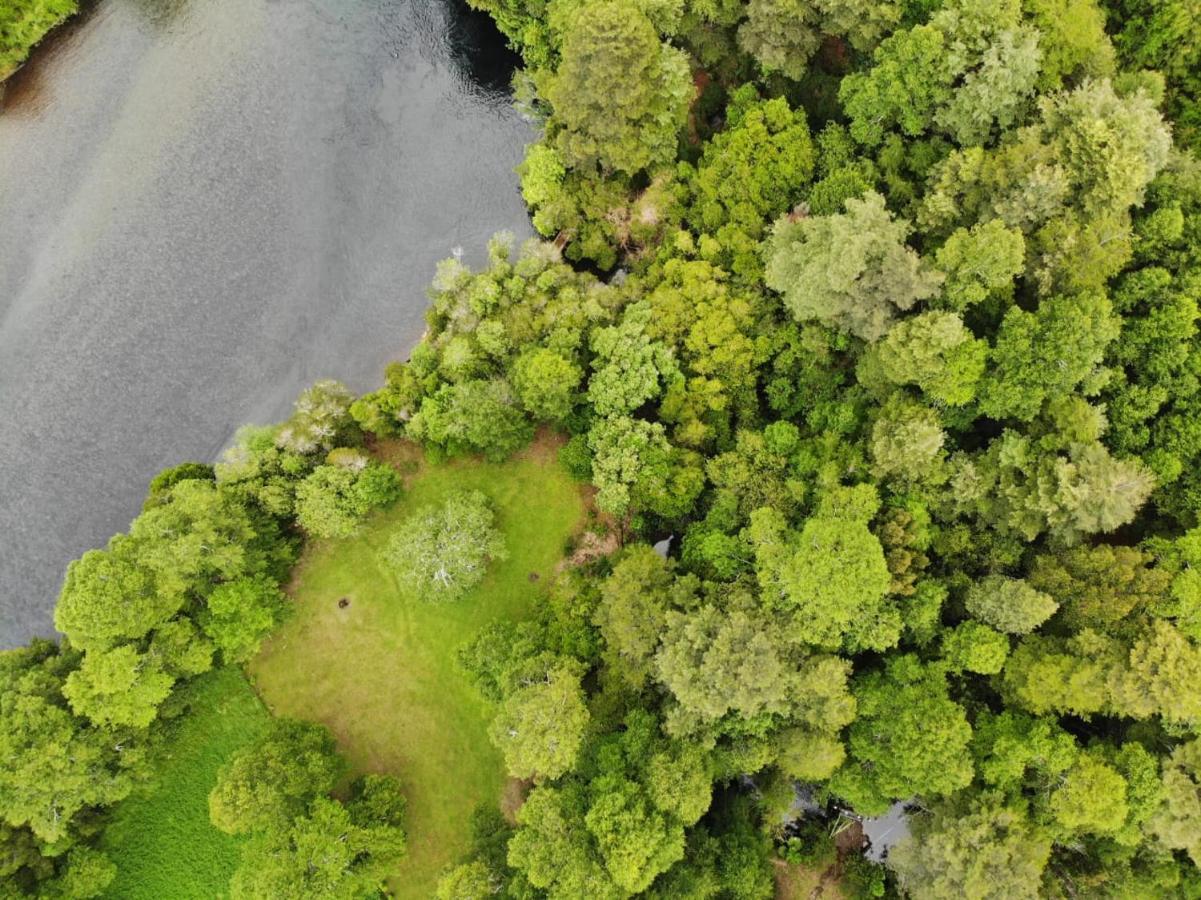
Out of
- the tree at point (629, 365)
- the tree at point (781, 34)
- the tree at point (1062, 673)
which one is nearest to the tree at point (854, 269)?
the tree at point (629, 365)

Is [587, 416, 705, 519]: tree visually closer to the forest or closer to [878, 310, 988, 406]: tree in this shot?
the forest

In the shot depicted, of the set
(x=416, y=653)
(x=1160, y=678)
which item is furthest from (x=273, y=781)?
(x=1160, y=678)

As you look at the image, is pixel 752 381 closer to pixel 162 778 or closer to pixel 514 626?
pixel 514 626

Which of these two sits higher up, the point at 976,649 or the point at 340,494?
the point at 340,494

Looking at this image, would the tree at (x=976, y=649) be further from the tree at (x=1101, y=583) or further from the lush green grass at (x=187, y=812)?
the lush green grass at (x=187, y=812)

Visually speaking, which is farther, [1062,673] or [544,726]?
[544,726]

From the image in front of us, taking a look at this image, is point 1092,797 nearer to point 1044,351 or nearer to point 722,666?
point 722,666
